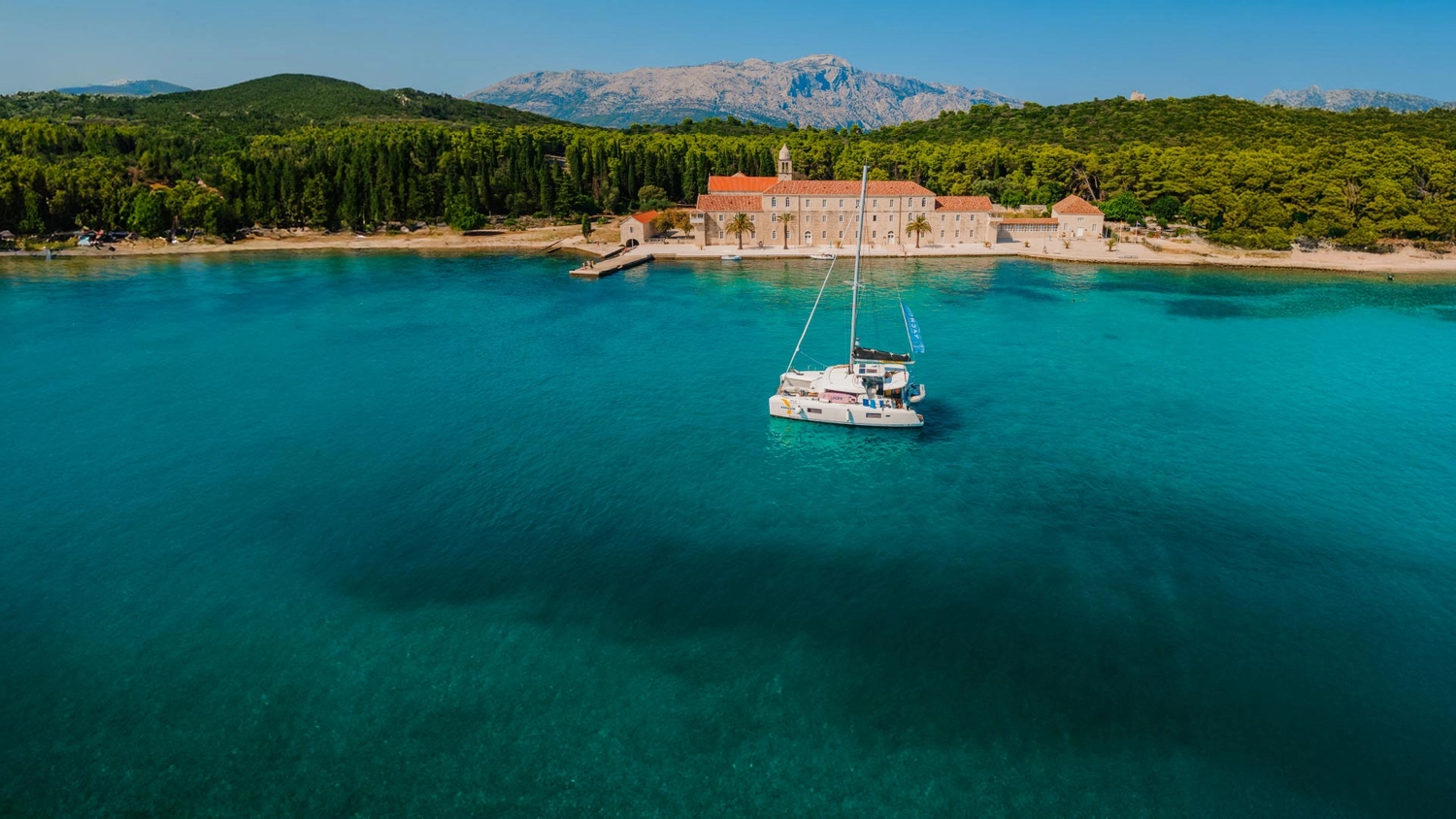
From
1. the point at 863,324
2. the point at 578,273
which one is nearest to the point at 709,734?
the point at 863,324

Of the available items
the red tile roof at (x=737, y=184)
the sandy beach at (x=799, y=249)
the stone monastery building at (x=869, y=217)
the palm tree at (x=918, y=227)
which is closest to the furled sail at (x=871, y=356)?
the sandy beach at (x=799, y=249)

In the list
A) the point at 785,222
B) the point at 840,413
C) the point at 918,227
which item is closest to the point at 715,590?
the point at 840,413

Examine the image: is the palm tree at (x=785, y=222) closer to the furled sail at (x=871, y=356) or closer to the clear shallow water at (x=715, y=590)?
the clear shallow water at (x=715, y=590)

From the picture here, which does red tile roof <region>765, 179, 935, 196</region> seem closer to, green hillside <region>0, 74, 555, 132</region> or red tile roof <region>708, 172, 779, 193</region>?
red tile roof <region>708, 172, 779, 193</region>

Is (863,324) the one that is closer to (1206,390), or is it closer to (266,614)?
(1206,390)

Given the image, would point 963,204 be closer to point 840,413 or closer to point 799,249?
point 799,249
